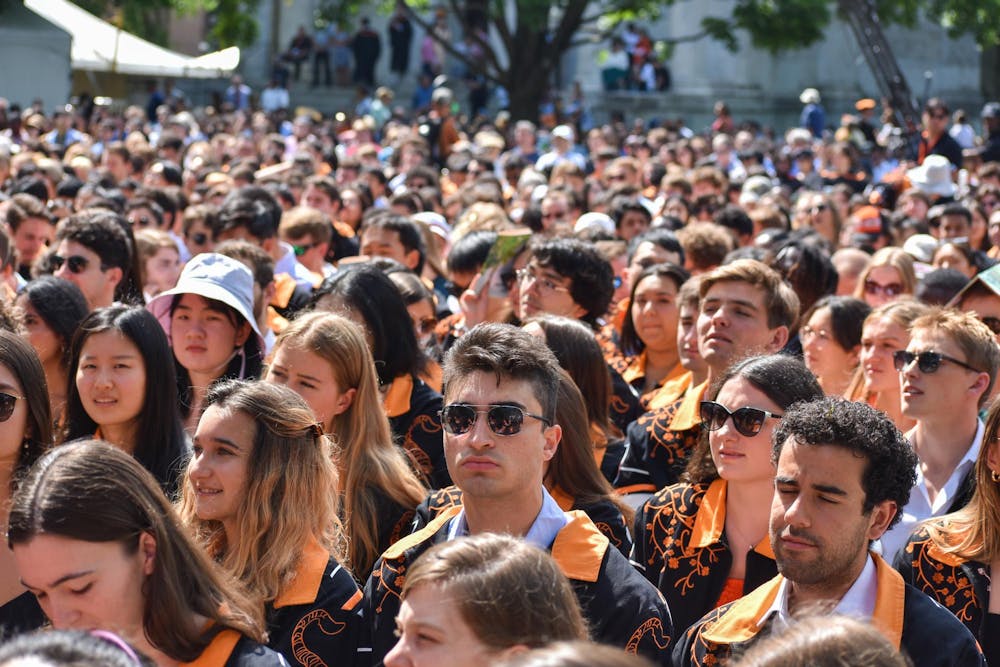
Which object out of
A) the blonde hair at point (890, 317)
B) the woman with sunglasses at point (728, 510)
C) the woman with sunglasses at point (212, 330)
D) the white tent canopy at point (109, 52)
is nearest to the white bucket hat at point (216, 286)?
the woman with sunglasses at point (212, 330)

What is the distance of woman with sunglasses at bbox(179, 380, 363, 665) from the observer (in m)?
4.14

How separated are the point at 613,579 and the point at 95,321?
2.42 meters

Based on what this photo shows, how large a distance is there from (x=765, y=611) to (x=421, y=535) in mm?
1004

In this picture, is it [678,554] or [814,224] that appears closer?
[678,554]

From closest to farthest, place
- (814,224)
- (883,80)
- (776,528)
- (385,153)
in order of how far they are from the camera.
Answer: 1. (776,528)
2. (814,224)
3. (385,153)
4. (883,80)

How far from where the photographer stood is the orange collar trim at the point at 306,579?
4148 millimetres

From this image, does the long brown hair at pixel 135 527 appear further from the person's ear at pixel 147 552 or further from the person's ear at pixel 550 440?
the person's ear at pixel 550 440

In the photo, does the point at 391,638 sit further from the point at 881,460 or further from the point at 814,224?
the point at 814,224

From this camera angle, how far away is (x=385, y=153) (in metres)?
21.9

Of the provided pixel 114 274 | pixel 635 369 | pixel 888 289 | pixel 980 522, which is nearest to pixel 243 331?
pixel 114 274

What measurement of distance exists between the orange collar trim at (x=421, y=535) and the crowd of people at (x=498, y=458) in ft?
0.05

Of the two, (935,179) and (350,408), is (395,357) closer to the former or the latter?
(350,408)

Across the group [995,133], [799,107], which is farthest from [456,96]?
[995,133]

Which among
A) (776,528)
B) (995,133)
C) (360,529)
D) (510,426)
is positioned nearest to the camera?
(776,528)
